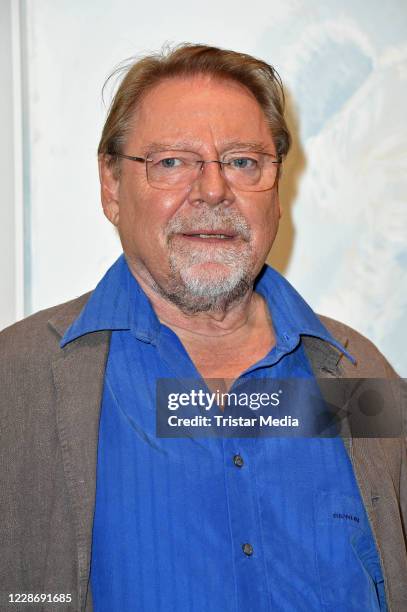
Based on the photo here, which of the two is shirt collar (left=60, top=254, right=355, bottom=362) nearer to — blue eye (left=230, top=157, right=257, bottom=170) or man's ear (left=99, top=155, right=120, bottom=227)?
man's ear (left=99, top=155, right=120, bottom=227)

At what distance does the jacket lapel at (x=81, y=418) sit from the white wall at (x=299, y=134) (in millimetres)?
412

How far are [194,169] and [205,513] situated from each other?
558 millimetres

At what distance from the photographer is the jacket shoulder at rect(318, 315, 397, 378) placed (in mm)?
1404

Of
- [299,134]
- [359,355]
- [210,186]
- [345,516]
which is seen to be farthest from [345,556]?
[299,134]

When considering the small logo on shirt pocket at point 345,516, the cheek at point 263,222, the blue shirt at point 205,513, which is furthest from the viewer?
the cheek at point 263,222

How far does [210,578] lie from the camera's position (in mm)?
1097

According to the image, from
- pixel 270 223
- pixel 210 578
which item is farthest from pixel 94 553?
pixel 270 223

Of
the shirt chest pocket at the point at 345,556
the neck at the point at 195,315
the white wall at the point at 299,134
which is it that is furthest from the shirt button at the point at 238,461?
the white wall at the point at 299,134

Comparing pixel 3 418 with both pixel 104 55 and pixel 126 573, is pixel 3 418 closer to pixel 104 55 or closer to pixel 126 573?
pixel 126 573

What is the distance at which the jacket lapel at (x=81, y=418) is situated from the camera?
111 centimetres

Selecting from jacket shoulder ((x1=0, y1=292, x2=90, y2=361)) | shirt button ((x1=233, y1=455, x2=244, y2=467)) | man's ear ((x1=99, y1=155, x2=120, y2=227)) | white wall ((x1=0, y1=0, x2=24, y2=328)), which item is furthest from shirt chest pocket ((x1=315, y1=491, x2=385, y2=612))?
white wall ((x1=0, y1=0, x2=24, y2=328))

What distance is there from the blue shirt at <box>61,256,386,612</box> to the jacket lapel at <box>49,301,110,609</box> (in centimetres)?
2

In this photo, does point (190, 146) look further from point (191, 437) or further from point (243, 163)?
point (191, 437)

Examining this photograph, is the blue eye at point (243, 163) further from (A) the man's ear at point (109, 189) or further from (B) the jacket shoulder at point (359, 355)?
(B) the jacket shoulder at point (359, 355)
